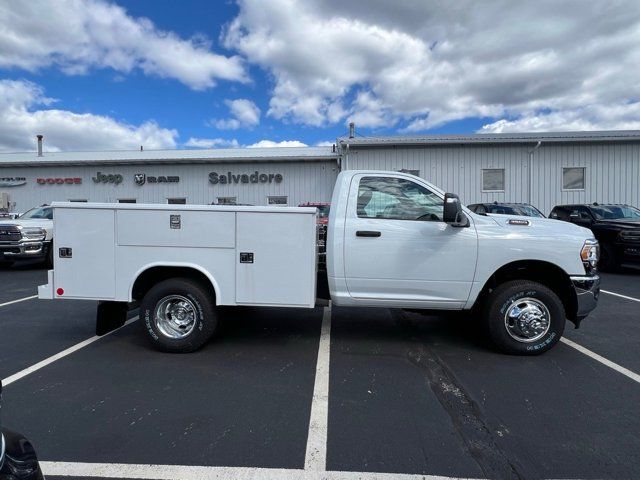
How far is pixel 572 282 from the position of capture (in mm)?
4598

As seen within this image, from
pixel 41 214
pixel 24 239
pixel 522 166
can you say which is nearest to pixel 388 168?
pixel 522 166

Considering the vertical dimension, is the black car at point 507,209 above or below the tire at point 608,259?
above

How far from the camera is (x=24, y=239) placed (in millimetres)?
11477

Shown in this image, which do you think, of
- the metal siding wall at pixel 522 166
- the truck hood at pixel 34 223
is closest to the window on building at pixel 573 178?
the metal siding wall at pixel 522 166

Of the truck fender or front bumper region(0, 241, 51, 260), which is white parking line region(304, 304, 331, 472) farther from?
front bumper region(0, 241, 51, 260)

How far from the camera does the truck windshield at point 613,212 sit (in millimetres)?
11998

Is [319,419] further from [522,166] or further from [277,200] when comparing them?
[522,166]

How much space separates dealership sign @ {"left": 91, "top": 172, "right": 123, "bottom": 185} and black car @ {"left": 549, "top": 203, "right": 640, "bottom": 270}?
760 inches

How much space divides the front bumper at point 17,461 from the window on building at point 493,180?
18.9 m

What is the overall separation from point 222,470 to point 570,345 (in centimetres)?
446

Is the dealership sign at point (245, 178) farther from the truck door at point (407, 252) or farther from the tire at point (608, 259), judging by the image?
the truck door at point (407, 252)

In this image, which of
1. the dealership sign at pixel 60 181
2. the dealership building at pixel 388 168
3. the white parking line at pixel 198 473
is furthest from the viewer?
the dealership sign at pixel 60 181

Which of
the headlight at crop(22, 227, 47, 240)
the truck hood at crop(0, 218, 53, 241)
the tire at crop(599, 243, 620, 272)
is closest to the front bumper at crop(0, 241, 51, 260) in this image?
the headlight at crop(22, 227, 47, 240)

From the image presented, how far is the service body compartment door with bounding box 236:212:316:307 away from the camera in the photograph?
451 cm
